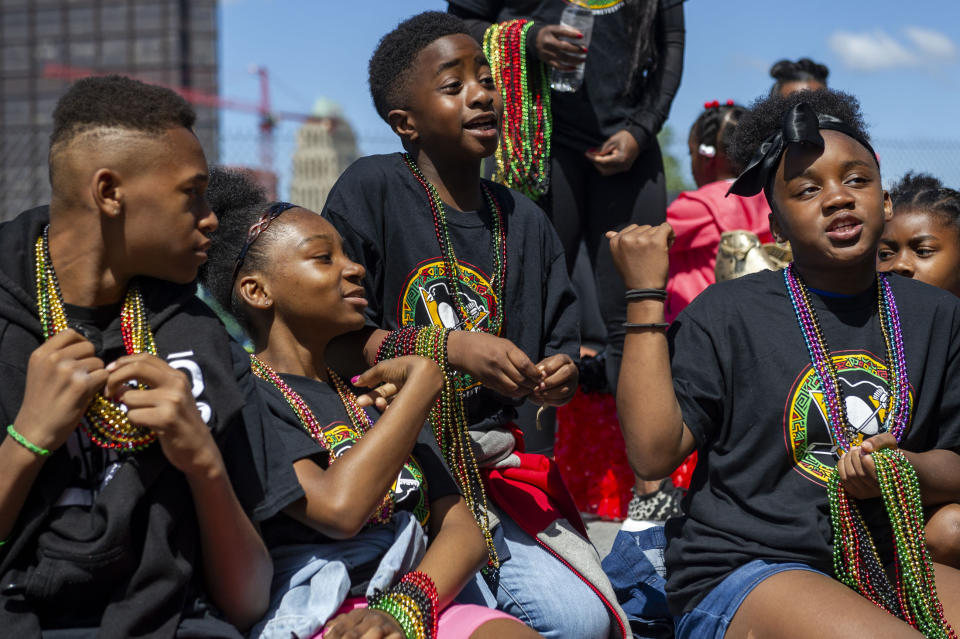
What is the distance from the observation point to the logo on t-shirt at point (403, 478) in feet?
7.98

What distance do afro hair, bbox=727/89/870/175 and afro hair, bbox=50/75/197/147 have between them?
5.46 feet

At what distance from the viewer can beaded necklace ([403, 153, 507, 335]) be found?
9.72 feet

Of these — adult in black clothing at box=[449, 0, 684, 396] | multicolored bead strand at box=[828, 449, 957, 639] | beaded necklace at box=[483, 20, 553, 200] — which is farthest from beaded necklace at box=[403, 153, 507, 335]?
multicolored bead strand at box=[828, 449, 957, 639]

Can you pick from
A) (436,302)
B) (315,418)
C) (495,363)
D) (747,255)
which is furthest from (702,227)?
(315,418)

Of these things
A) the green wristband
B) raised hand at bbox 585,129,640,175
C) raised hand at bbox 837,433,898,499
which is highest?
raised hand at bbox 585,129,640,175

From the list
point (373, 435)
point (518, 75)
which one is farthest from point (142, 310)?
point (518, 75)

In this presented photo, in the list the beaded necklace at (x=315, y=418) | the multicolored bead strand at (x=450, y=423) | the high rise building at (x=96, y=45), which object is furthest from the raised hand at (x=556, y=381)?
the high rise building at (x=96, y=45)

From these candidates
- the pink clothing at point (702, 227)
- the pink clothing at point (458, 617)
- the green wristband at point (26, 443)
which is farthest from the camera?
the pink clothing at point (702, 227)

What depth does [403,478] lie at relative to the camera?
8.19 ft

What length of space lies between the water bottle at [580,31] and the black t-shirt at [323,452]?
1778 millimetres

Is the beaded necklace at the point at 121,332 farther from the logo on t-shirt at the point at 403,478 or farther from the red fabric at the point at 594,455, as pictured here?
the red fabric at the point at 594,455

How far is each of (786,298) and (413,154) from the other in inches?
51.2

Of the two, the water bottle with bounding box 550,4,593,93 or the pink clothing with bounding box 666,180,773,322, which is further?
the pink clothing with bounding box 666,180,773,322

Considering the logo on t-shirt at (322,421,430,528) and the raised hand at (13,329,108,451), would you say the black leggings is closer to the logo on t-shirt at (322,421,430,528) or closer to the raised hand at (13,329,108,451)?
the logo on t-shirt at (322,421,430,528)
